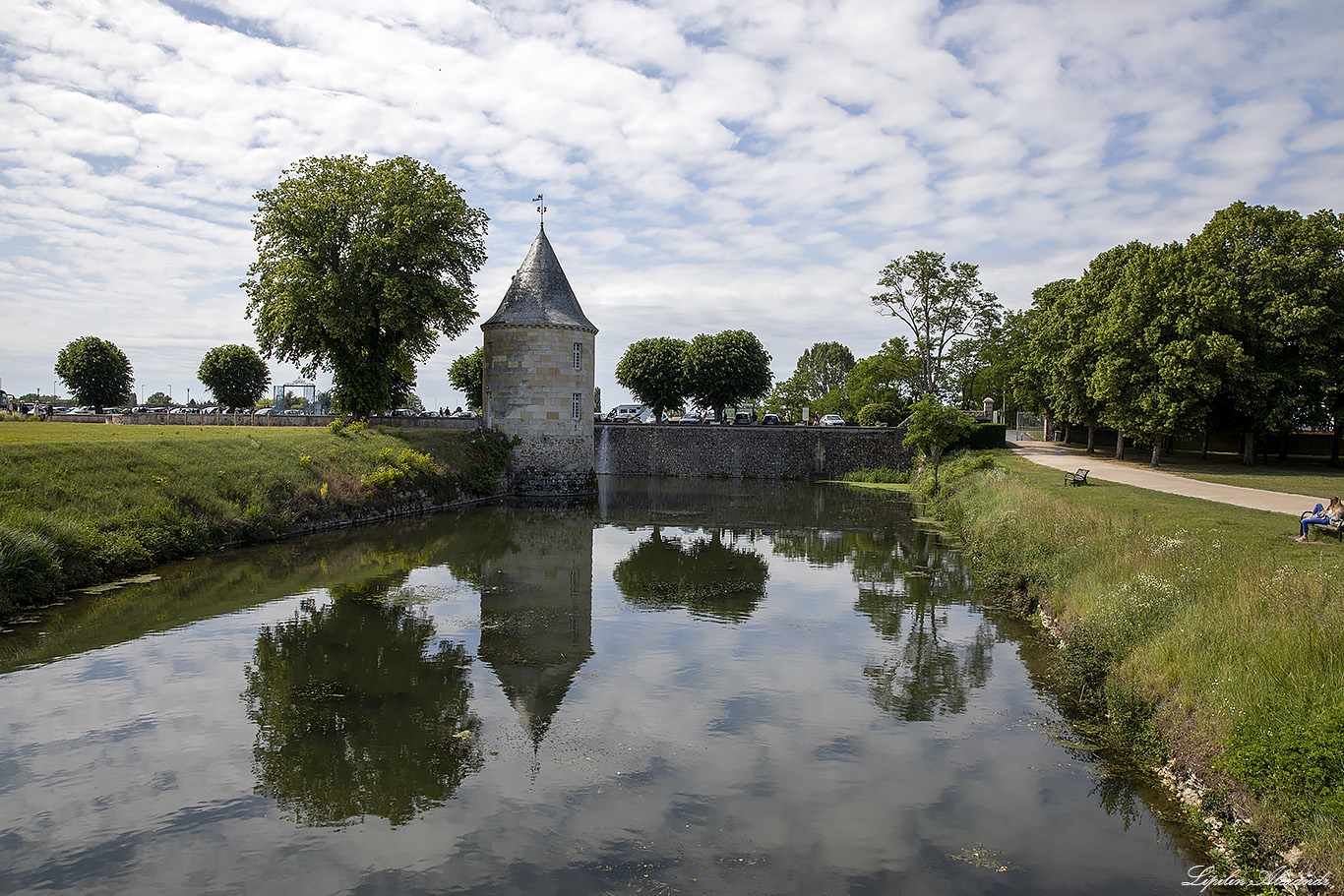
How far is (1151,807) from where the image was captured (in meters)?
8.05

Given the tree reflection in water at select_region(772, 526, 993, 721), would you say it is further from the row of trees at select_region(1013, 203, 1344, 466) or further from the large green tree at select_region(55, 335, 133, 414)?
the large green tree at select_region(55, 335, 133, 414)

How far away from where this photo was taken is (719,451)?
2048 inches

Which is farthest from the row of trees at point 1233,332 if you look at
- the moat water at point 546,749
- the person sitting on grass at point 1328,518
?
the moat water at point 546,749

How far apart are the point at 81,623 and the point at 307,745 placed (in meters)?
7.45

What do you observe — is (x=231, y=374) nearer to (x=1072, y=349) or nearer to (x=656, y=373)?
(x=656, y=373)

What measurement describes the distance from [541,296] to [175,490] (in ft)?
64.2

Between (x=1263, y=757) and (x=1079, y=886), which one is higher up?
(x=1263, y=757)

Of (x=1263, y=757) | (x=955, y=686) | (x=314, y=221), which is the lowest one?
(x=955, y=686)

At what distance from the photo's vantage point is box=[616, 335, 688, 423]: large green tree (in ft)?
215

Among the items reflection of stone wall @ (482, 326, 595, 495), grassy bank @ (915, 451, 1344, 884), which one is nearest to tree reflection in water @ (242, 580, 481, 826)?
grassy bank @ (915, 451, 1344, 884)

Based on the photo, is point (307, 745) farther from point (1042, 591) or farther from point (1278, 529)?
point (1278, 529)

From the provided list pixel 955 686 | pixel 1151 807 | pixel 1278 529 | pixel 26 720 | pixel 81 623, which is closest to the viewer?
pixel 1151 807

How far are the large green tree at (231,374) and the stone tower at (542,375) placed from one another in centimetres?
4085

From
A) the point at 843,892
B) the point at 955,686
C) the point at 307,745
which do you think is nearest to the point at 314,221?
the point at 307,745
